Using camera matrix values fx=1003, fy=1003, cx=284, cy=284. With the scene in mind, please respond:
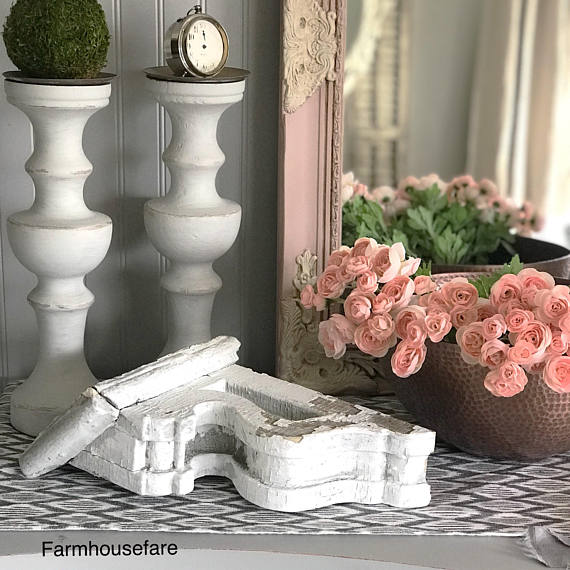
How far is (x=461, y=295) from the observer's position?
1.10 m

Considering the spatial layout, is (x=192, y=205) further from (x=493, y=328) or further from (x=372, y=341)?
(x=493, y=328)

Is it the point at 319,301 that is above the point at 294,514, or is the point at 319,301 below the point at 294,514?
above

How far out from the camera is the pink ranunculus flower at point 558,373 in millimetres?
1028

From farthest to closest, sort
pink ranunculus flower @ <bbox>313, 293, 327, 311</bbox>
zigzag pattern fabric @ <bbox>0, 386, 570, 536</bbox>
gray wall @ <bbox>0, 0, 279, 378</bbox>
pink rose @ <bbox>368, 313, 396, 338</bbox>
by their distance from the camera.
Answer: gray wall @ <bbox>0, 0, 279, 378</bbox> < pink ranunculus flower @ <bbox>313, 293, 327, 311</bbox> < pink rose @ <bbox>368, 313, 396, 338</bbox> < zigzag pattern fabric @ <bbox>0, 386, 570, 536</bbox>

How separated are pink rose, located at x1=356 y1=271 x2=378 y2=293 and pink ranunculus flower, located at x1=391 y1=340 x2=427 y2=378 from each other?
0.26 feet

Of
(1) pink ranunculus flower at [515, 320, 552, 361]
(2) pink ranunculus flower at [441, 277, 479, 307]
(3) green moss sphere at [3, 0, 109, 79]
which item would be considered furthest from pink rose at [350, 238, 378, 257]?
(3) green moss sphere at [3, 0, 109, 79]

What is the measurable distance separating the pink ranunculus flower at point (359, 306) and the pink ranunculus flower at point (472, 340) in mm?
113

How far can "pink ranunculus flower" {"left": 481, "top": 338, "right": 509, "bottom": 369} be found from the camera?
104 centimetres

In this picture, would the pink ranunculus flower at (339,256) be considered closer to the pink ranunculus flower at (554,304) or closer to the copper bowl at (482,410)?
the copper bowl at (482,410)

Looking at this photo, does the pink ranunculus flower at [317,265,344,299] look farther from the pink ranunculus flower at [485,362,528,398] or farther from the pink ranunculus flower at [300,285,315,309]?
the pink ranunculus flower at [485,362,528,398]

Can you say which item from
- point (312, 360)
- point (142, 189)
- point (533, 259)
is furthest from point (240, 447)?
point (533, 259)

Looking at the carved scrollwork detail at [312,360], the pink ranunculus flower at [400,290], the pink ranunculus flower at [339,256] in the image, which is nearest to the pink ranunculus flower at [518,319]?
the pink ranunculus flower at [400,290]

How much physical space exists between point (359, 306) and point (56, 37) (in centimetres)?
46

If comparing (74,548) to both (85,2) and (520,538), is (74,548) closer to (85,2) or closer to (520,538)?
(520,538)
